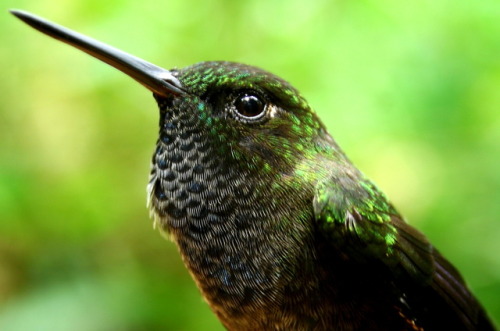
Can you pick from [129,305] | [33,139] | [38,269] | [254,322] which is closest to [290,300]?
[254,322]

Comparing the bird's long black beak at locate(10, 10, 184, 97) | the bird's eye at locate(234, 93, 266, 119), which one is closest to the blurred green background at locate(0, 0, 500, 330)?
the bird's eye at locate(234, 93, 266, 119)

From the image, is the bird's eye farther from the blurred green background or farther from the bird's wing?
the blurred green background

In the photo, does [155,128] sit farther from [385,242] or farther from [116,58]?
[385,242]

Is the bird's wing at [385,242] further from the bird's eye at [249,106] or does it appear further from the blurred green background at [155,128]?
the blurred green background at [155,128]

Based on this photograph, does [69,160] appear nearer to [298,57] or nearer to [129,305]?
[129,305]

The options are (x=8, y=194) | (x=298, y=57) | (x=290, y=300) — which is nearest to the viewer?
(x=290, y=300)

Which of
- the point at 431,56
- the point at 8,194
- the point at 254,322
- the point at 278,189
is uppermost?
the point at 431,56

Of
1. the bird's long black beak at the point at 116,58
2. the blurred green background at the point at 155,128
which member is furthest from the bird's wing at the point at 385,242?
the blurred green background at the point at 155,128
